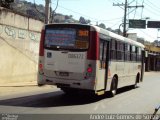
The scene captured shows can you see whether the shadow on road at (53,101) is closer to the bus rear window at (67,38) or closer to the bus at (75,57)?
the bus at (75,57)

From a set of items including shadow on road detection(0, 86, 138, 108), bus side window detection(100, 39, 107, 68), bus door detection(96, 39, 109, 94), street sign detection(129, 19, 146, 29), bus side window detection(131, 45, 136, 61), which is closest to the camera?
shadow on road detection(0, 86, 138, 108)

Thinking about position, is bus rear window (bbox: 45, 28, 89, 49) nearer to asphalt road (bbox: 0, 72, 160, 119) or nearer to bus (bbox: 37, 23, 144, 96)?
bus (bbox: 37, 23, 144, 96)

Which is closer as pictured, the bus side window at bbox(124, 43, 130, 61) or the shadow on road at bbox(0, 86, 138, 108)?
the shadow on road at bbox(0, 86, 138, 108)

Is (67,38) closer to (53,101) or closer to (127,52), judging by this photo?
(53,101)

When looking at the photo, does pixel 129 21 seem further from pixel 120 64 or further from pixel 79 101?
pixel 79 101

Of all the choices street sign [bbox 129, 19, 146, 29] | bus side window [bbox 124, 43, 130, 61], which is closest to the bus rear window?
bus side window [bbox 124, 43, 130, 61]

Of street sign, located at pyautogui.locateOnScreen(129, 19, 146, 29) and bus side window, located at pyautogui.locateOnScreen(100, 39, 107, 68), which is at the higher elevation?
street sign, located at pyautogui.locateOnScreen(129, 19, 146, 29)

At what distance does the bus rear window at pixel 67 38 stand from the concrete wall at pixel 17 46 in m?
5.70

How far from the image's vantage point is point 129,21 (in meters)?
53.1

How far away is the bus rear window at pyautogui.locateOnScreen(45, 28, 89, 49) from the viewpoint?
45.8 ft

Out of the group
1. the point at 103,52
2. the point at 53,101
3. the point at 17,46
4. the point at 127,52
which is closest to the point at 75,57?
the point at 103,52

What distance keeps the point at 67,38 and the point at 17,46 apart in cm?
768

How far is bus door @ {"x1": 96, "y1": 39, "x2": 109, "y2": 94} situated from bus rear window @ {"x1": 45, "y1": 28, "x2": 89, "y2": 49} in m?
0.95

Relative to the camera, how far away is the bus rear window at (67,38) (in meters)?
14.0
